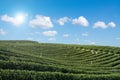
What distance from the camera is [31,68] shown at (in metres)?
32.1

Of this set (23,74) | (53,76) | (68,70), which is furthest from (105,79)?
(23,74)

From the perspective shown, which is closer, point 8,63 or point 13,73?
point 13,73

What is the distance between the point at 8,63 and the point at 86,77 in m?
8.41

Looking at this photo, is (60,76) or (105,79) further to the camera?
(105,79)

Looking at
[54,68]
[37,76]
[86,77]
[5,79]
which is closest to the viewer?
[5,79]

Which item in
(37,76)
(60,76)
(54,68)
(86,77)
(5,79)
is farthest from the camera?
(54,68)

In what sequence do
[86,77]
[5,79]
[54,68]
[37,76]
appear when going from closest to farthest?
[5,79] → [37,76] → [86,77] → [54,68]

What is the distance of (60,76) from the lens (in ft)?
97.0

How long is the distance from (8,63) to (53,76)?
16.8 ft

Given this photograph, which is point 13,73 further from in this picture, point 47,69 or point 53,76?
point 47,69

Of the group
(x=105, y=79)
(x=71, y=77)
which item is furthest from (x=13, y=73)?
(x=105, y=79)

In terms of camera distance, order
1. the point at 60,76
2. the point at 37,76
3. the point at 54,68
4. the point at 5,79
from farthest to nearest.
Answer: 1. the point at 54,68
2. the point at 60,76
3. the point at 37,76
4. the point at 5,79

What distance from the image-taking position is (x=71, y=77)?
3011 cm

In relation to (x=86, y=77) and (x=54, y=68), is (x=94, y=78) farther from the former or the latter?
(x=54, y=68)
